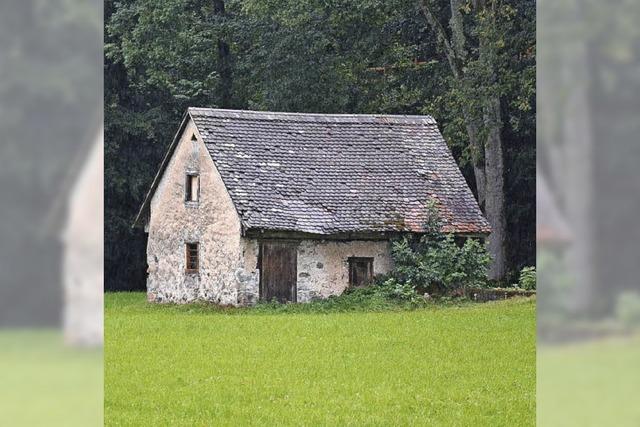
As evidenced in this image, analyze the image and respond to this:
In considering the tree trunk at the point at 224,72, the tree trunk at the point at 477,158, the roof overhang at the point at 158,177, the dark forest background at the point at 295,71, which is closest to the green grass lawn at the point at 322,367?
the roof overhang at the point at 158,177

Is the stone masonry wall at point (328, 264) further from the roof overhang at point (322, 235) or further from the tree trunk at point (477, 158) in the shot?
the tree trunk at point (477, 158)

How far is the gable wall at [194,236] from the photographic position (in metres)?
23.2

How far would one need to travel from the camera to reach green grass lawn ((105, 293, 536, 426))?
13.1m

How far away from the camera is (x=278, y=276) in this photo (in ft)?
74.8

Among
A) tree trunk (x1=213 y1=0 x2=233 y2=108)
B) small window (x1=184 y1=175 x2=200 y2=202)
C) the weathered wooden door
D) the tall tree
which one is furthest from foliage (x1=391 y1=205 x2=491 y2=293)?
tree trunk (x1=213 y1=0 x2=233 y2=108)

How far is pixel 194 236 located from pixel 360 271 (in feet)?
11.6

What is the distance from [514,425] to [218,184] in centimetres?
1327

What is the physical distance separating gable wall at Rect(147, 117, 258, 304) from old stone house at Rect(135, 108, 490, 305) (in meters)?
0.03

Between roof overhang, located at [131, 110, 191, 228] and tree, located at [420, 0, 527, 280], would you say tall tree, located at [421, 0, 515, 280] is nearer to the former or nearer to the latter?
tree, located at [420, 0, 527, 280]

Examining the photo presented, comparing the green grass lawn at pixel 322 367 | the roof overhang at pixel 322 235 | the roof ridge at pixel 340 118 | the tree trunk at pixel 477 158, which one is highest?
the roof ridge at pixel 340 118

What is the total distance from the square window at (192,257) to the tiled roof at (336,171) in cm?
150

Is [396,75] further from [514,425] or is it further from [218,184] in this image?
[514,425]
